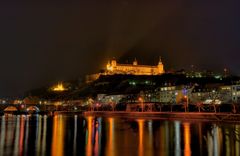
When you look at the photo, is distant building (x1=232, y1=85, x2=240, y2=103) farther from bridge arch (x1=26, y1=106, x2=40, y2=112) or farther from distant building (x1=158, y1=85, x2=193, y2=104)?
bridge arch (x1=26, y1=106, x2=40, y2=112)

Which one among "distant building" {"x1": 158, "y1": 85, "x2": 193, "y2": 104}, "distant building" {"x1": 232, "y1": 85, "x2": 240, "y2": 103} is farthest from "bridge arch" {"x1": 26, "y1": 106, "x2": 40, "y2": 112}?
"distant building" {"x1": 232, "y1": 85, "x2": 240, "y2": 103}

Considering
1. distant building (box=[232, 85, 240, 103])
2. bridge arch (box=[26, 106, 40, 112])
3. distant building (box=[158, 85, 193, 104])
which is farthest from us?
bridge arch (box=[26, 106, 40, 112])

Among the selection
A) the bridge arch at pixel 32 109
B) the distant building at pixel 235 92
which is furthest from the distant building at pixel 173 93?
the bridge arch at pixel 32 109

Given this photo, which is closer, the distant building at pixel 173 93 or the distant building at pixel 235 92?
the distant building at pixel 235 92

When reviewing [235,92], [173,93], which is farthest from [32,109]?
[235,92]

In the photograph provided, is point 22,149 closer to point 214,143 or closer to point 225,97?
point 214,143

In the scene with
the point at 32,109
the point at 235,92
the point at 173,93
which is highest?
the point at 173,93

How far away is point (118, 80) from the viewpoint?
629ft

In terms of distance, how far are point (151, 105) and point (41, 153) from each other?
235 feet

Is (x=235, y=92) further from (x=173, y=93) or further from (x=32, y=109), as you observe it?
(x=32, y=109)

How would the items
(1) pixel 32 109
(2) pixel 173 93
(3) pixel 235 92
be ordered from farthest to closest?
(1) pixel 32 109 → (2) pixel 173 93 → (3) pixel 235 92

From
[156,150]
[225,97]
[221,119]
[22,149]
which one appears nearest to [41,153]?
[22,149]

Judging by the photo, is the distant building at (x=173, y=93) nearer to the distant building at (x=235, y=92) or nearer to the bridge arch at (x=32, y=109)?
the distant building at (x=235, y=92)

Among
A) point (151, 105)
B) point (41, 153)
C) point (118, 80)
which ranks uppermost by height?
point (118, 80)
